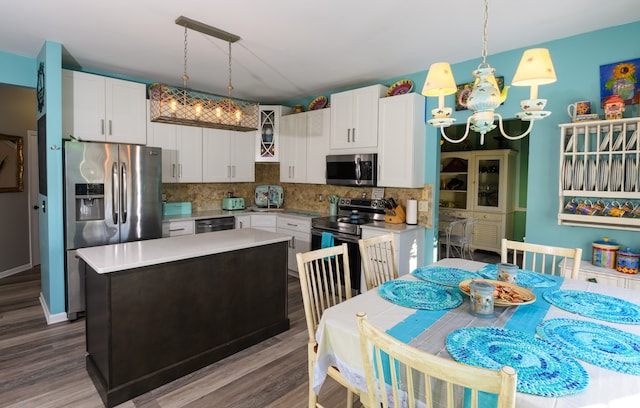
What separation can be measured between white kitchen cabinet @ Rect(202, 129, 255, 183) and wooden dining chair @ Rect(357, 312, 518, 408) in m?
4.25

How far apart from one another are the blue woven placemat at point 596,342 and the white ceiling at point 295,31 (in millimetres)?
2070

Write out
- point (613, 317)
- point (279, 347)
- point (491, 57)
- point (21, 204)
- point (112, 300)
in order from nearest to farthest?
point (613, 317), point (112, 300), point (279, 347), point (491, 57), point (21, 204)

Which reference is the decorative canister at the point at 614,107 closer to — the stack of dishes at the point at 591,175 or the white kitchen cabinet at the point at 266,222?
the stack of dishes at the point at 591,175

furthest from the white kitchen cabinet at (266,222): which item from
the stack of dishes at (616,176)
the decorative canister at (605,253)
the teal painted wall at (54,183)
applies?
the stack of dishes at (616,176)

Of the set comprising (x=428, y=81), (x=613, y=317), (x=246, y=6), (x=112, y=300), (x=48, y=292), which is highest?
(x=246, y=6)

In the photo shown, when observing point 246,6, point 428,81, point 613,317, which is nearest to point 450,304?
point 613,317

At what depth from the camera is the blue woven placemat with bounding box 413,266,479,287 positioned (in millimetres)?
2025

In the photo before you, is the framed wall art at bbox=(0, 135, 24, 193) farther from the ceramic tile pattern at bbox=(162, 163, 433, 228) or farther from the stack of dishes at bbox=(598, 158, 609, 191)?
the stack of dishes at bbox=(598, 158, 609, 191)

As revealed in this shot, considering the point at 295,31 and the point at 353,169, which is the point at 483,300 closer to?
the point at 295,31

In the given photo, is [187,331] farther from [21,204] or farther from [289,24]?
[21,204]

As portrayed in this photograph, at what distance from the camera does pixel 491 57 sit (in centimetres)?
336

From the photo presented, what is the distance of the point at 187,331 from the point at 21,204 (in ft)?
14.8

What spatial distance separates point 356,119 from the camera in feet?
13.9

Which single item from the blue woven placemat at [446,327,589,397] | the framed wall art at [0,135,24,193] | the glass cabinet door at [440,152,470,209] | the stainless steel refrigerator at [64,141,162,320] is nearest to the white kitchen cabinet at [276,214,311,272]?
the stainless steel refrigerator at [64,141,162,320]
